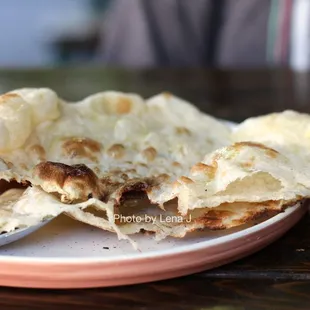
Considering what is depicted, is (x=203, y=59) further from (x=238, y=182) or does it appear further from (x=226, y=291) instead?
(x=226, y=291)

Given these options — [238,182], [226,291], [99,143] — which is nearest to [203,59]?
[99,143]

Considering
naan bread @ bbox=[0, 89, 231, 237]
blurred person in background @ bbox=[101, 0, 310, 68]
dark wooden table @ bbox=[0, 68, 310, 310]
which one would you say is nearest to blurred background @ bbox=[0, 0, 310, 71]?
blurred person in background @ bbox=[101, 0, 310, 68]

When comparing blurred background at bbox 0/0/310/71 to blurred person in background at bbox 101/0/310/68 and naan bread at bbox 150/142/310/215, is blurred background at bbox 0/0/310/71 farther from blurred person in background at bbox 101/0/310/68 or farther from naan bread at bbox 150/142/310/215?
naan bread at bbox 150/142/310/215

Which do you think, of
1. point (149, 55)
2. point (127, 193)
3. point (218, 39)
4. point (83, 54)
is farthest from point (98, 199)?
point (83, 54)

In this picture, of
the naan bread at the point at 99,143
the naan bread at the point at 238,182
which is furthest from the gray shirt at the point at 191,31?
the naan bread at the point at 238,182

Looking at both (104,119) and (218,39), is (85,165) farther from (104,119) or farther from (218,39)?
(218,39)
